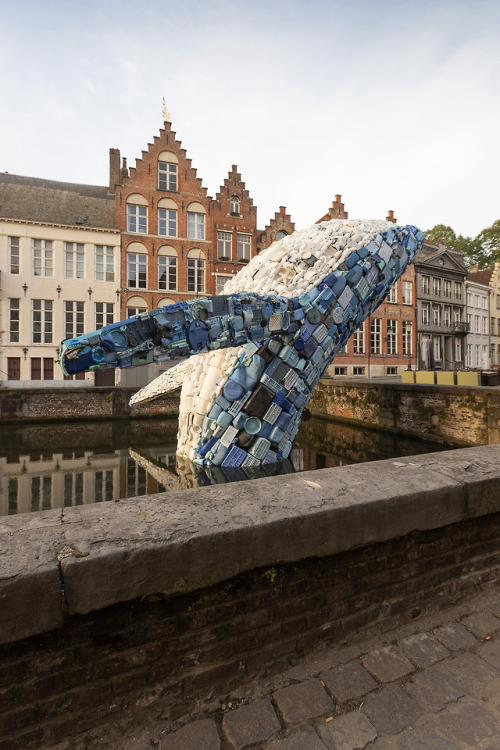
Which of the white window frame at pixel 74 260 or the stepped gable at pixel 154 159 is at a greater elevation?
the stepped gable at pixel 154 159

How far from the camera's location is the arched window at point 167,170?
902 inches

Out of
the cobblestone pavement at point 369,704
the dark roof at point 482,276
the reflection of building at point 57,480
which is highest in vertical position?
the dark roof at point 482,276

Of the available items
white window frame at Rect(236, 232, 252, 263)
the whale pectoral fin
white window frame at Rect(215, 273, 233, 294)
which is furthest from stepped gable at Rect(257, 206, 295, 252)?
the whale pectoral fin

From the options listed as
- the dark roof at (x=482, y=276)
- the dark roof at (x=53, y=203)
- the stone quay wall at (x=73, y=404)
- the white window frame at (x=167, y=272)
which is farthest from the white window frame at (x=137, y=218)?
the dark roof at (x=482, y=276)

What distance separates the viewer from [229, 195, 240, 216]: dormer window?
24.6 metres

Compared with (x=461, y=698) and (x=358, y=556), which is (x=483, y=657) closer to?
(x=461, y=698)

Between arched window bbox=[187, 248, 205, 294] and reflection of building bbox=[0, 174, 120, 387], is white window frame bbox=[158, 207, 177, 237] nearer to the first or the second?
arched window bbox=[187, 248, 205, 294]

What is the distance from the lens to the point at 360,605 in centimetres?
200

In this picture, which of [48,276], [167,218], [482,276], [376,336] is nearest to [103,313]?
[48,276]

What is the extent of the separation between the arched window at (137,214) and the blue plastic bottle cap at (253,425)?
69.1 ft

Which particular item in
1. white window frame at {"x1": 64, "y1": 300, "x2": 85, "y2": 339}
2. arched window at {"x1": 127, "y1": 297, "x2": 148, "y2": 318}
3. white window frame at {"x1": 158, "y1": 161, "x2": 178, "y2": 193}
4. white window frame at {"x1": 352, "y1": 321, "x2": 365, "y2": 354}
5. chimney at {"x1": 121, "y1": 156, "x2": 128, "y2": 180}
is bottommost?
white window frame at {"x1": 352, "y1": 321, "x2": 365, "y2": 354}

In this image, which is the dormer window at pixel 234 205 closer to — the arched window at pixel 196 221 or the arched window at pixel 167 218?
the arched window at pixel 196 221

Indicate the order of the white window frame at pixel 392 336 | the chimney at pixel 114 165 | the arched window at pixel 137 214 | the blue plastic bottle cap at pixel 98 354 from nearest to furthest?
the blue plastic bottle cap at pixel 98 354 → the arched window at pixel 137 214 → the chimney at pixel 114 165 → the white window frame at pixel 392 336

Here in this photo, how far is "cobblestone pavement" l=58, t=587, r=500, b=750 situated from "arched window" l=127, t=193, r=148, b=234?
2403 centimetres
